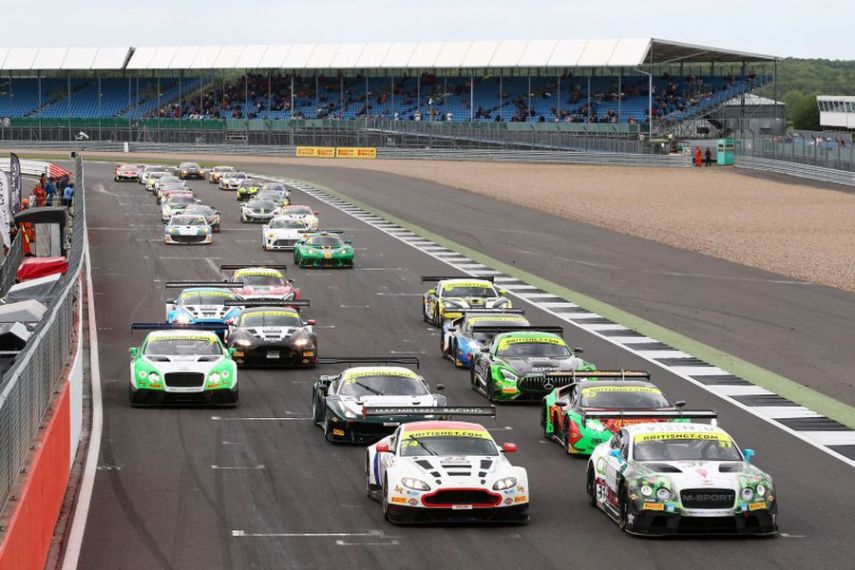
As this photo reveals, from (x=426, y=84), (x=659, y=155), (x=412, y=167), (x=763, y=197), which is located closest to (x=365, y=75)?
(x=426, y=84)

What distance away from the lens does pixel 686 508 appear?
61.7ft

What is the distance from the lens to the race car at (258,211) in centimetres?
7025

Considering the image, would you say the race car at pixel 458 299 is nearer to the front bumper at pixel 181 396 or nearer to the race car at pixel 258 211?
the front bumper at pixel 181 396

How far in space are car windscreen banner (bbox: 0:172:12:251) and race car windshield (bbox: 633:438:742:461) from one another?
96.5 ft

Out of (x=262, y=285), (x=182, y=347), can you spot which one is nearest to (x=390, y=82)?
(x=262, y=285)

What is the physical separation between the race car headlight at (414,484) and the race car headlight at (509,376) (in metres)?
9.61

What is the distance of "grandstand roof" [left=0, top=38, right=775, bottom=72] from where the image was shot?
117m

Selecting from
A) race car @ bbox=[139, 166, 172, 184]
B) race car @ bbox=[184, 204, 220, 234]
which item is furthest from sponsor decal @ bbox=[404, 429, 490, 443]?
race car @ bbox=[139, 166, 172, 184]

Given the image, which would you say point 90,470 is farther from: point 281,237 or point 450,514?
point 281,237

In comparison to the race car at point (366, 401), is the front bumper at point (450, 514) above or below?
below

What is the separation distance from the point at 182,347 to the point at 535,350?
21.1 ft

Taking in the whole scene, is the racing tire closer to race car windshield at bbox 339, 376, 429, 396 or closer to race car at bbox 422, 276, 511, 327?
race car windshield at bbox 339, 376, 429, 396

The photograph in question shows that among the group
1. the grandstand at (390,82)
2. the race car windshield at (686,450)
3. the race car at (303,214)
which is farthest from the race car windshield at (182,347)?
the grandstand at (390,82)

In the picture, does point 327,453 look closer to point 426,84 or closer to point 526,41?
point 526,41
